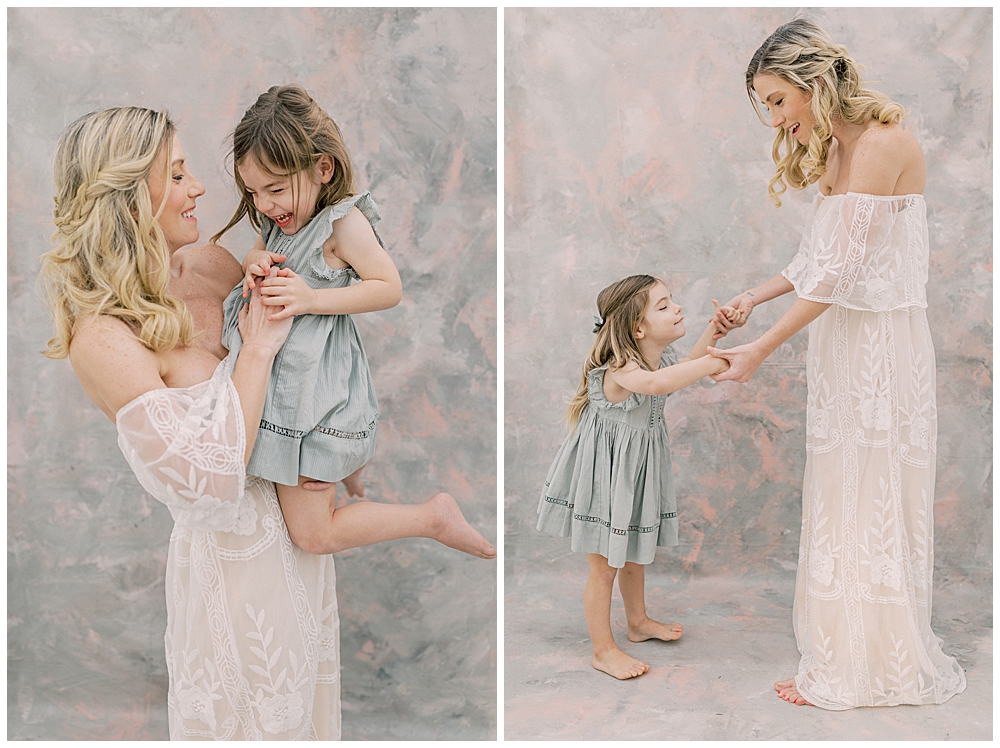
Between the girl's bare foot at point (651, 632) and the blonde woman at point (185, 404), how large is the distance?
132 centimetres

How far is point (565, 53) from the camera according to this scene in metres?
2.95

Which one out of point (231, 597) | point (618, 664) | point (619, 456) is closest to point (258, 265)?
point (231, 597)

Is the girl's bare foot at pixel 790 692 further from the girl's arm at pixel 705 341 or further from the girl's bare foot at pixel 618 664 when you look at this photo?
the girl's arm at pixel 705 341

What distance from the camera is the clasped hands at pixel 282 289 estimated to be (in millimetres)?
1680

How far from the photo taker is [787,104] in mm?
2146

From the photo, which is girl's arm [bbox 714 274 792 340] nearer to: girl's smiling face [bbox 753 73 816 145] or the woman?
the woman

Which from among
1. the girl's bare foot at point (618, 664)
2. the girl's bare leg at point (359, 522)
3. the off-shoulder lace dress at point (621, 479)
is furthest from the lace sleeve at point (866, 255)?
the girl's bare foot at point (618, 664)

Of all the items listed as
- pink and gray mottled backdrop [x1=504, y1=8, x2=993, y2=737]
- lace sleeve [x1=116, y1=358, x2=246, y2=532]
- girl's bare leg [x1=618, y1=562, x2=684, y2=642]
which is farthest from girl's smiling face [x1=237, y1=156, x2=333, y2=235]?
girl's bare leg [x1=618, y1=562, x2=684, y2=642]

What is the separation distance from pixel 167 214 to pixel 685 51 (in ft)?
6.81

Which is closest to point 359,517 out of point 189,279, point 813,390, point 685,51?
point 189,279

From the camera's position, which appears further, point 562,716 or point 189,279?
point 562,716

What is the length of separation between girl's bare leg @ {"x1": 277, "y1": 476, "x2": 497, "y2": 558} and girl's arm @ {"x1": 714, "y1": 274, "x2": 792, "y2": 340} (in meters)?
1.04

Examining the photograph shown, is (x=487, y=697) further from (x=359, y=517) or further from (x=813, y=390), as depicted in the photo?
(x=813, y=390)

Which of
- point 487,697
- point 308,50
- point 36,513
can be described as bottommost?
point 487,697
